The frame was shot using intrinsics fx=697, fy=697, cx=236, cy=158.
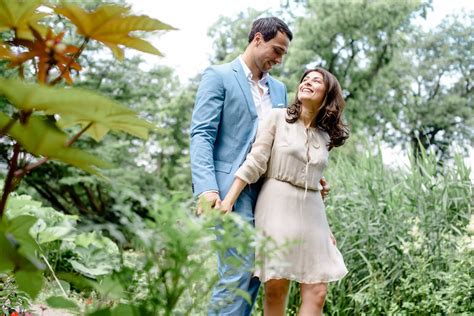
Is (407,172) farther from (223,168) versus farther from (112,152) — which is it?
(112,152)

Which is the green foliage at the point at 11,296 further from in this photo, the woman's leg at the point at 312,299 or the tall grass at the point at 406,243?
the tall grass at the point at 406,243

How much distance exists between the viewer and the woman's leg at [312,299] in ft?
9.96

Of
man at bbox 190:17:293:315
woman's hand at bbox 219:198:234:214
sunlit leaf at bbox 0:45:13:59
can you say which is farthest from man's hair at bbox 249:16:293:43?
sunlit leaf at bbox 0:45:13:59

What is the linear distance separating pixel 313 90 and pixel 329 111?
0.12 metres

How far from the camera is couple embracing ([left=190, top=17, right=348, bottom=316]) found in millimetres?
3029

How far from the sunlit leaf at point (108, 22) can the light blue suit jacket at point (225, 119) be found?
208cm

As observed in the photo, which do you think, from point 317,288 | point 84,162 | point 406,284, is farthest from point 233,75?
point 84,162

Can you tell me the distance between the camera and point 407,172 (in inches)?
206

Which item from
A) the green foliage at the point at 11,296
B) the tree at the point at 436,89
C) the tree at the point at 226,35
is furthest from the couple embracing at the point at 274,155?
the tree at the point at 436,89

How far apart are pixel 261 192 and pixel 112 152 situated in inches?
534

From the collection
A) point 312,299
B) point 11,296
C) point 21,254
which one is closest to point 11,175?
point 21,254

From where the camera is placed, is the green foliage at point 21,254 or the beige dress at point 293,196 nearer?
the green foliage at point 21,254

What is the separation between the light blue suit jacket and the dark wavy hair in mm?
188

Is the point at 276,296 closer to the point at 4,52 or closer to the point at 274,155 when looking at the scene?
the point at 274,155
